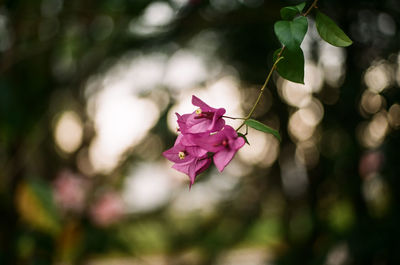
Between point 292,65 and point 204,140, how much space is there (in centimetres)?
12

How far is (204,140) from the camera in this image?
0.42 meters

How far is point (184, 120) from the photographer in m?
0.44

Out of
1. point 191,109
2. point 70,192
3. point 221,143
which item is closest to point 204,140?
point 221,143

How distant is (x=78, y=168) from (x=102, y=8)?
3.45 feet

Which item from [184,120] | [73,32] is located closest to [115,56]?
[73,32]

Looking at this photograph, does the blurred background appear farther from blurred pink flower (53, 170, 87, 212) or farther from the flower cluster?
the flower cluster

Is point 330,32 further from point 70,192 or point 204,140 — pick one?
point 70,192

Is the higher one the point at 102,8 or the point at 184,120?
the point at 184,120

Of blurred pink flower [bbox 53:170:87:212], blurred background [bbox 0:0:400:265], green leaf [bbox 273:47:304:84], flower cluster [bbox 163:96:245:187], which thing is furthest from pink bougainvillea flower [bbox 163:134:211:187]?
blurred pink flower [bbox 53:170:87:212]

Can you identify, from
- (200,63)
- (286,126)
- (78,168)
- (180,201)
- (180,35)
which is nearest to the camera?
(180,35)

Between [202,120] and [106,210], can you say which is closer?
[202,120]

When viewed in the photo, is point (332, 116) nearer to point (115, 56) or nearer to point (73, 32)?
point (115, 56)

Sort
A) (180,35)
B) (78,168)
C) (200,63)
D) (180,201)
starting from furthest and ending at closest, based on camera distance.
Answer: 1. (180,201)
2. (78,168)
3. (200,63)
4. (180,35)

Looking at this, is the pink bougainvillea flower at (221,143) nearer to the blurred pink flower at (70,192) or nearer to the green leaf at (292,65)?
the green leaf at (292,65)
